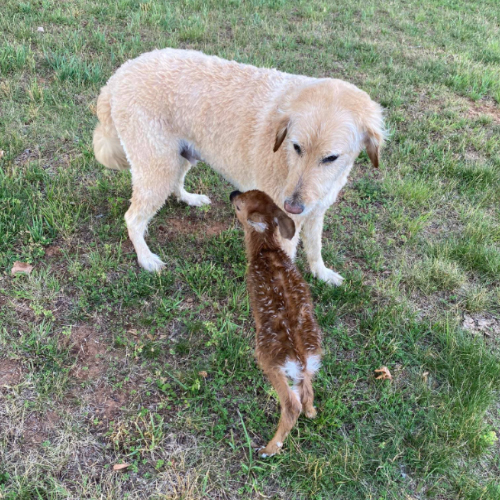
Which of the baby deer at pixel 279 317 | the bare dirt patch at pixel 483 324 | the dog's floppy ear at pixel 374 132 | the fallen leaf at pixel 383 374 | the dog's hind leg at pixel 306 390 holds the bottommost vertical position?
the fallen leaf at pixel 383 374

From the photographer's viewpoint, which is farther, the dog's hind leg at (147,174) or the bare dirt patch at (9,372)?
the dog's hind leg at (147,174)

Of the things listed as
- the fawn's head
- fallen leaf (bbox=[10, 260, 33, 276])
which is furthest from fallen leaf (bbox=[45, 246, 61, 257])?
the fawn's head

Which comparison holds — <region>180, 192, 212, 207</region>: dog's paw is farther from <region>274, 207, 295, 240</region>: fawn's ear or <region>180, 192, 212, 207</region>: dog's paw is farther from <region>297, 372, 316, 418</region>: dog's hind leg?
<region>297, 372, 316, 418</region>: dog's hind leg

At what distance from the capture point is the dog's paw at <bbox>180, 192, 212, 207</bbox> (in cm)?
422

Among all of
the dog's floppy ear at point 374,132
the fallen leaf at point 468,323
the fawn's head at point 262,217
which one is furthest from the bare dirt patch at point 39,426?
the fallen leaf at point 468,323

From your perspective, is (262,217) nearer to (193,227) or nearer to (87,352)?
(193,227)

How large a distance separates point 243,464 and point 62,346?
1.52 m

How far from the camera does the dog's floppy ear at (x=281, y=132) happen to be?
2.76 m

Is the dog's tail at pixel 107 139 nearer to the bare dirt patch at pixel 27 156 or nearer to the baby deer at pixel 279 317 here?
the bare dirt patch at pixel 27 156

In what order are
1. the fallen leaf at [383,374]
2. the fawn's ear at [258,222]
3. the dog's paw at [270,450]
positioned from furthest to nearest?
1. the fallen leaf at [383,374]
2. the fawn's ear at [258,222]
3. the dog's paw at [270,450]

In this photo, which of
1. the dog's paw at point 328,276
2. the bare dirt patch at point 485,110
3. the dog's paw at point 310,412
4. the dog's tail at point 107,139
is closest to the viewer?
the dog's paw at point 310,412

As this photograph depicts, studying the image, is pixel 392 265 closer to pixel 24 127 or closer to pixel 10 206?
pixel 10 206

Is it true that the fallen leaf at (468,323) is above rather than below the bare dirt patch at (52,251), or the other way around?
above

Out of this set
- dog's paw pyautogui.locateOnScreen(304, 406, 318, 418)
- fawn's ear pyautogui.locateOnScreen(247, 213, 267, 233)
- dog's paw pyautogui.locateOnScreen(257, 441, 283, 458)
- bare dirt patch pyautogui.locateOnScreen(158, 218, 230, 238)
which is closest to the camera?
dog's paw pyautogui.locateOnScreen(257, 441, 283, 458)
